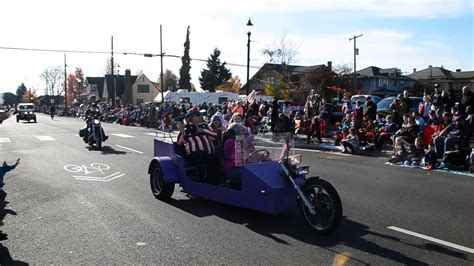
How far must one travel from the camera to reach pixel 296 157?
6.84 m

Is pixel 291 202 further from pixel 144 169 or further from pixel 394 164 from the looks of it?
pixel 394 164

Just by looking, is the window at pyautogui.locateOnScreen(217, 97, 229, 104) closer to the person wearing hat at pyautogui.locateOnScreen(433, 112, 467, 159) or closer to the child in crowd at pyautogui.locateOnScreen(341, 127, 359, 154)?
the child in crowd at pyautogui.locateOnScreen(341, 127, 359, 154)

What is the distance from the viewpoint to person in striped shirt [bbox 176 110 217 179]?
795cm

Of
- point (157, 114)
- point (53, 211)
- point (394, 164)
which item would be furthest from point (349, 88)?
point (53, 211)

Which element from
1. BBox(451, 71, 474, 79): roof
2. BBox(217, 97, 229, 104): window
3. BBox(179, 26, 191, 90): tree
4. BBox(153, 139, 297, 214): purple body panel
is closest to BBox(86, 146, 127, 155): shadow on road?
BBox(153, 139, 297, 214): purple body panel

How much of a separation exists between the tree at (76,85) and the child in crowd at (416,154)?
9811 cm

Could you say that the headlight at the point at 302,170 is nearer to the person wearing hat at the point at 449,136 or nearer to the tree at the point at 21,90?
the person wearing hat at the point at 449,136

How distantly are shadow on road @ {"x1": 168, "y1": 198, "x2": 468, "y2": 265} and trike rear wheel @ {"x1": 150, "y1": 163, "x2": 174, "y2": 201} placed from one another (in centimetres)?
37

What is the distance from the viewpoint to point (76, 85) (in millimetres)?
105062

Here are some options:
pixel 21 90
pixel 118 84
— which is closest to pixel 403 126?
pixel 118 84

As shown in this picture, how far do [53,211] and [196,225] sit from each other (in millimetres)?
2577

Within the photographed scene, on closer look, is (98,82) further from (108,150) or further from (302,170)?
(302,170)

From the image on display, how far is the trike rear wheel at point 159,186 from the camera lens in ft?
27.2

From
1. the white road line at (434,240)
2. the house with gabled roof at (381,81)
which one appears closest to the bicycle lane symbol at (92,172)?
the white road line at (434,240)
